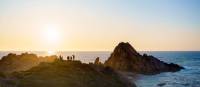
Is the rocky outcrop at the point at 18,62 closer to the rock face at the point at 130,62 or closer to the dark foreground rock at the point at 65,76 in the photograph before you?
the rock face at the point at 130,62

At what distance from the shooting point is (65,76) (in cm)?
5978

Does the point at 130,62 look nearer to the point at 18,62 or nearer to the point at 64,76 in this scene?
the point at 18,62

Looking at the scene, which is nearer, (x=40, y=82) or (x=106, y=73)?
(x=40, y=82)

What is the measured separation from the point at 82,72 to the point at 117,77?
8.66 meters

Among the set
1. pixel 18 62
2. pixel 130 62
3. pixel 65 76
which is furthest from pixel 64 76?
pixel 130 62

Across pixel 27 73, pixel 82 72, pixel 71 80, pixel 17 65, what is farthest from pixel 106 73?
pixel 17 65

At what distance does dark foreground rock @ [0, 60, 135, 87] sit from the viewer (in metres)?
54.3

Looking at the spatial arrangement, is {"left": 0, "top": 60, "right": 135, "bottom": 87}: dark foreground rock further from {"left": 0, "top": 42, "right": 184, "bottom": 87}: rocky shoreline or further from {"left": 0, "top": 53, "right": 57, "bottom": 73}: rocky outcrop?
{"left": 0, "top": 53, "right": 57, "bottom": 73}: rocky outcrop

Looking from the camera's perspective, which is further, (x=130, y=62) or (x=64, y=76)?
(x=130, y=62)

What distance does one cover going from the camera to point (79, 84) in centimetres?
5700

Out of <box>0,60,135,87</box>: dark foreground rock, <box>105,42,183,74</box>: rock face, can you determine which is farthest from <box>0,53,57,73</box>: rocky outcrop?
<box>0,60,135,87</box>: dark foreground rock

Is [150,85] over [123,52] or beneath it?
beneath

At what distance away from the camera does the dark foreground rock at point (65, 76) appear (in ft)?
178

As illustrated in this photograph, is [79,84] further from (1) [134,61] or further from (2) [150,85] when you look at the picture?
(1) [134,61]
